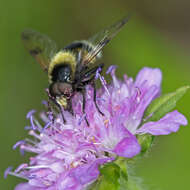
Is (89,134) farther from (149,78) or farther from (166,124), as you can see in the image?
(149,78)

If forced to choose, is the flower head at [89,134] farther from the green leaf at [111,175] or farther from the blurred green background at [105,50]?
the blurred green background at [105,50]

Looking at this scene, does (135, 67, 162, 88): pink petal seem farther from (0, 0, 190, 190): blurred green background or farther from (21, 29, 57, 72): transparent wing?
(0, 0, 190, 190): blurred green background

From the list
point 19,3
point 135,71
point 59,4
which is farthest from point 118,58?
point 19,3

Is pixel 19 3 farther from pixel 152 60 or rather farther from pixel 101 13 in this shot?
pixel 152 60

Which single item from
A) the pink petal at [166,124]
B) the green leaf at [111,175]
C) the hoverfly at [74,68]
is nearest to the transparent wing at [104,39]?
the hoverfly at [74,68]

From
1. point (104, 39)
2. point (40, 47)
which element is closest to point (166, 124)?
point (104, 39)

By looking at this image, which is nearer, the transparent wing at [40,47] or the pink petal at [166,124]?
the pink petal at [166,124]
